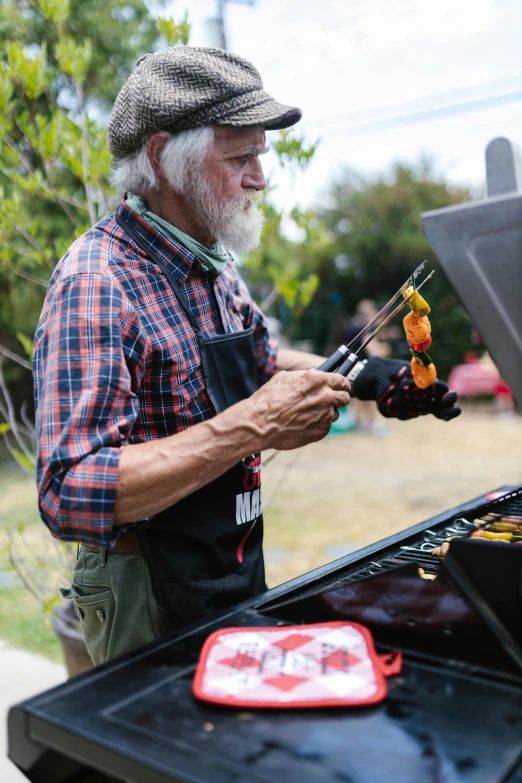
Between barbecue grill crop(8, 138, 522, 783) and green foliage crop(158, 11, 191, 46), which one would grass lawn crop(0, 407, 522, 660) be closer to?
green foliage crop(158, 11, 191, 46)

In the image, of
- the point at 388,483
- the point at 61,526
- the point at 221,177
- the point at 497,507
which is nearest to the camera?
the point at 61,526

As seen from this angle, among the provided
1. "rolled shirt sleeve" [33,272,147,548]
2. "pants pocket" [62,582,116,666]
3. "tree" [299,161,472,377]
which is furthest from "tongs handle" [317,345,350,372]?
"tree" [299,161,472,377]

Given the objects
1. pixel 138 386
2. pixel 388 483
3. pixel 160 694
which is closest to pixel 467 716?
pixel 160 694

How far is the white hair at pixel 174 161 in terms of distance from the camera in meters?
1.63

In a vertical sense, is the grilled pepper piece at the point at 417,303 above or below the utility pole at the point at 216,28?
below

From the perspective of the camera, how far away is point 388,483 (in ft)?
26.0

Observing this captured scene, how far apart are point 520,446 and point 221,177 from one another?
350 inches

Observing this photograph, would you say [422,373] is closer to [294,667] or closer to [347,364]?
[347,364]

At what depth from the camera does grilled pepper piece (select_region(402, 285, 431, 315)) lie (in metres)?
1.66

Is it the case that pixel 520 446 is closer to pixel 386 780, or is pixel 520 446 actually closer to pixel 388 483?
pixel 388 483

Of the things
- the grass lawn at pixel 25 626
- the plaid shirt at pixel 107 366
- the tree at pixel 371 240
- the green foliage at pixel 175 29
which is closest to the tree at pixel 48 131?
the green foliage at pixel 175 29

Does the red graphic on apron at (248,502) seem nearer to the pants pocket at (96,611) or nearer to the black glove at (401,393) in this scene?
the pants pocket at (96,611)

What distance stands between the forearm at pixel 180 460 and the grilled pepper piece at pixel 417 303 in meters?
0.47

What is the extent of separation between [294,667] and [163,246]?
95cm
